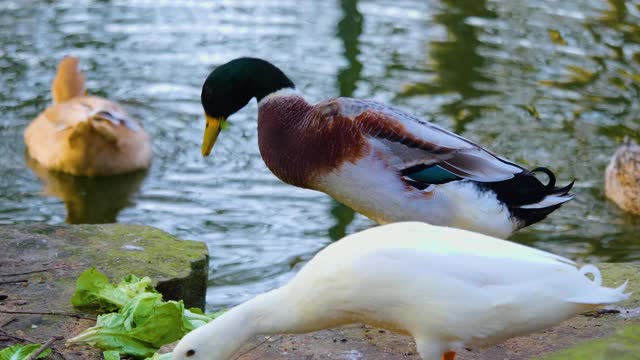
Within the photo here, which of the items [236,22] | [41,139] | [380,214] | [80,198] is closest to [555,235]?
[380,214]

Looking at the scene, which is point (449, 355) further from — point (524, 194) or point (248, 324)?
point (524, 194)

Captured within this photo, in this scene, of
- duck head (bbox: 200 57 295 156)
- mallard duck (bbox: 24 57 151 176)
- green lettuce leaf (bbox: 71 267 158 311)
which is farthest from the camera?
mallard duck (bbox: 24 57 151 176)

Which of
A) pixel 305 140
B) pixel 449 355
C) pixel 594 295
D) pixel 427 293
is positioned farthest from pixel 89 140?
pixel 594 295

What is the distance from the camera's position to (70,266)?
17.6 feet

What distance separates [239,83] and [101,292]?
55.7 inches

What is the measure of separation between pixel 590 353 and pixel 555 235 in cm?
568

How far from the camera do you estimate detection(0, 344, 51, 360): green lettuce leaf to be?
173 inches

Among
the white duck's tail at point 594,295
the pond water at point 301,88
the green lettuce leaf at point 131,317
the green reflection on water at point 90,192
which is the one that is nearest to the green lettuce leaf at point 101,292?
the green lettuce leaf at point 131,317

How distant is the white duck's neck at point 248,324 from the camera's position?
13.3 feet

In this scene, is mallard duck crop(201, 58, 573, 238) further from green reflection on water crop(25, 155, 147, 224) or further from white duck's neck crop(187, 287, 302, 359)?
green reflection on water crop(25, 155, 147, 224)

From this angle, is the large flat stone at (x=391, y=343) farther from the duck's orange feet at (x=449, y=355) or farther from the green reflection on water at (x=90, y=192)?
the green reflection on water at (x=90, y=192)

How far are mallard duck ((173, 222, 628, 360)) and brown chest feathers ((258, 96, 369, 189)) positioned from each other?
121cm

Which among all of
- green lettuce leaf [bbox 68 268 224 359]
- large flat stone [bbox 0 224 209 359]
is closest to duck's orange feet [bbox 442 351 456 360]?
green lettuce leaf [bbox 68 268 224 359]

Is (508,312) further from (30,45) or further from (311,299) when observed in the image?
(30,45)
